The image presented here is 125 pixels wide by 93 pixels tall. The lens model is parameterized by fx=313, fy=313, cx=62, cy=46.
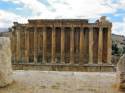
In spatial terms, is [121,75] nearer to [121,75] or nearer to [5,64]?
[121,75]

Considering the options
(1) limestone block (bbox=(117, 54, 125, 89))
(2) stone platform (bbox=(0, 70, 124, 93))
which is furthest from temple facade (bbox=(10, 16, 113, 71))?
(1) limestone block (bbox=(117, 54, 125, 89))

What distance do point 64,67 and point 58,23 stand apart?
7.11 meters

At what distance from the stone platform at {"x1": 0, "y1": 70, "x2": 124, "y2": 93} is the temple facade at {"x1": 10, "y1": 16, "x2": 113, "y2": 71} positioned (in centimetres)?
2786

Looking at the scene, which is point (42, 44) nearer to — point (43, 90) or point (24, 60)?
point (24, 60)

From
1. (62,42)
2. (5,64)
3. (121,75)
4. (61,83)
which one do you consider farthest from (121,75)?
(62,42)

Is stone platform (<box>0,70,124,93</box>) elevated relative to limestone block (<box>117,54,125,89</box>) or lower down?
lower down

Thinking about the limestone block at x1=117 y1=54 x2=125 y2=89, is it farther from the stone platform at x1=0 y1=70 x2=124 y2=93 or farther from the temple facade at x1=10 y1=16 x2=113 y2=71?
the temple facade at x1=10 y1=16 x2=113 y2=71

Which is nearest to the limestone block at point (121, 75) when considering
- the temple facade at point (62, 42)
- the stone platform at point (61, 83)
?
the stone platform at point (61, 83)

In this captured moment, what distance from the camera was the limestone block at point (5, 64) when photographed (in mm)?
6793

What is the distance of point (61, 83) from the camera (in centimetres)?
709

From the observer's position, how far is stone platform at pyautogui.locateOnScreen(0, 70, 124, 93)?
6.47 m

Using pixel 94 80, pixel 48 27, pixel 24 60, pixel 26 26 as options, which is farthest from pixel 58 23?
pixel 94 80

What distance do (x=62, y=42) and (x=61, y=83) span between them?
30.6 metres

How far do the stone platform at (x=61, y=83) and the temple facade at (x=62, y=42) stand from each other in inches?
1097
